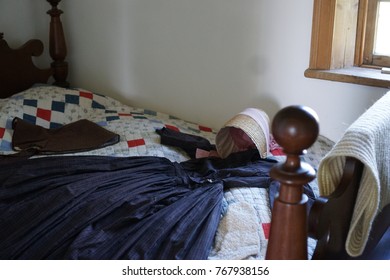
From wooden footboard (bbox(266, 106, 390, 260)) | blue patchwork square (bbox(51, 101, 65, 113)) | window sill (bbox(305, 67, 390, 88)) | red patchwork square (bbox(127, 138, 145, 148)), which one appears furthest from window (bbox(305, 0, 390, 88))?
blue patchwork square (bbox(51, 101, 65, 113))

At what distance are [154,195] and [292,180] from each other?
856 millimetres

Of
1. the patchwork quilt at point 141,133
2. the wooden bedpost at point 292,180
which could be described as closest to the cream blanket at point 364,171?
the wooden bedpost at point 292,180

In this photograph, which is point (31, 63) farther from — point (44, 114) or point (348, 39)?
point (348, 39)

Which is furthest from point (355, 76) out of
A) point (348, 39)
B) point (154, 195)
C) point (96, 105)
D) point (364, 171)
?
point (96, 105)

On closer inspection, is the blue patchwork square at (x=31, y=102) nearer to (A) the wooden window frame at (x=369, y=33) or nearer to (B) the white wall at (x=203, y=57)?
(B) the white wall at (x=203, y=57)

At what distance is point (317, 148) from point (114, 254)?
3.27ft

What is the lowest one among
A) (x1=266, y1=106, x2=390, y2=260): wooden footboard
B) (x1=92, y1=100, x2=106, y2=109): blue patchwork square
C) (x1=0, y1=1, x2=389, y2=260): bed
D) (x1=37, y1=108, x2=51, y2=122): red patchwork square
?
(x1=0, y1=1, x2=389, y2=260): bed

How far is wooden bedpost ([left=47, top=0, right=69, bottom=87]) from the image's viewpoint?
2.44 m

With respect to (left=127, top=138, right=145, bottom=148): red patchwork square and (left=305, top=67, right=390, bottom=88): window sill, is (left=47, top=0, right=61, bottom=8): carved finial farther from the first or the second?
(left=305, top=67, right=390, bottom=88): window sill

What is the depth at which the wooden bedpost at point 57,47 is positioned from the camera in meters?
2.44

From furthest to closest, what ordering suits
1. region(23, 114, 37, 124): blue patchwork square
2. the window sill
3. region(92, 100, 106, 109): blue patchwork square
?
region(92, 100, 106, 109): blue patchwork square < region(23, 114, 37, 124): blue patchwork square < the window sill

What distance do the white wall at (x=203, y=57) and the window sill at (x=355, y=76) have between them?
0.05 meters

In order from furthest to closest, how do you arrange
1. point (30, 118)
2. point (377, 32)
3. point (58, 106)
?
point (58, 106), point (30, 118), point (377, 32)

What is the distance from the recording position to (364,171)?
748 millimetres
